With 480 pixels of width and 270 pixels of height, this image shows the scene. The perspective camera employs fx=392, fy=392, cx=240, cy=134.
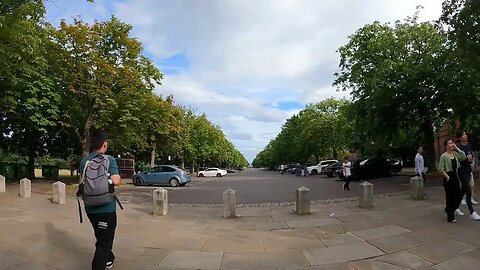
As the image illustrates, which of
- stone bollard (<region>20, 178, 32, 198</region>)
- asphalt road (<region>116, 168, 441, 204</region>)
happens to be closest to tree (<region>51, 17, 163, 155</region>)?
asphalt road (<region>116, 168, 441, 204</region>)

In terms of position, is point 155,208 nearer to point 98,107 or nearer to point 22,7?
point 22,7

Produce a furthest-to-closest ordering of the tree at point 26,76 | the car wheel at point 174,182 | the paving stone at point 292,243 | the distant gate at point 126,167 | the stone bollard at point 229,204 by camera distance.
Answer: the distant gate at point 126,167 < the car wheel at point 174,182 < the tree at point 26,76 < the stone bollard at point 229,204 < the paving stone at point 292,243

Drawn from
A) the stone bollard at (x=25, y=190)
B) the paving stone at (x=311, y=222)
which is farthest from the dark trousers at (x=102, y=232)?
the stone bollard at (x=25, y=190)

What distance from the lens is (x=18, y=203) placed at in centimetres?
1377

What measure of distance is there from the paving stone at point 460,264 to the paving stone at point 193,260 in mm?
3355

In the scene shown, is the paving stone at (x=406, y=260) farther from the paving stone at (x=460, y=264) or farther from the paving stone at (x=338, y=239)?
the paving stone at (x=338, y=239)

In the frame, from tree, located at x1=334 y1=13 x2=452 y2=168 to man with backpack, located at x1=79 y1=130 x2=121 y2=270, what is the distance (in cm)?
1939

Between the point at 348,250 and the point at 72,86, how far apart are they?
19.7 meters

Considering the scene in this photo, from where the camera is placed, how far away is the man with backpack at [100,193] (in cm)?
493

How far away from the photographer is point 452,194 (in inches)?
328

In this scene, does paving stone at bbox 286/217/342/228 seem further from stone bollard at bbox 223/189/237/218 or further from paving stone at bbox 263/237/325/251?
stone bollard at bbox 223/189/237/218

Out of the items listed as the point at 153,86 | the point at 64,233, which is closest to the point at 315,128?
the point at 153,86

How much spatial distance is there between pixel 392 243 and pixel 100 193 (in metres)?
5.23

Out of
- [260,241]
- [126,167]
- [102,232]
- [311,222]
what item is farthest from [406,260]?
[126,167]
